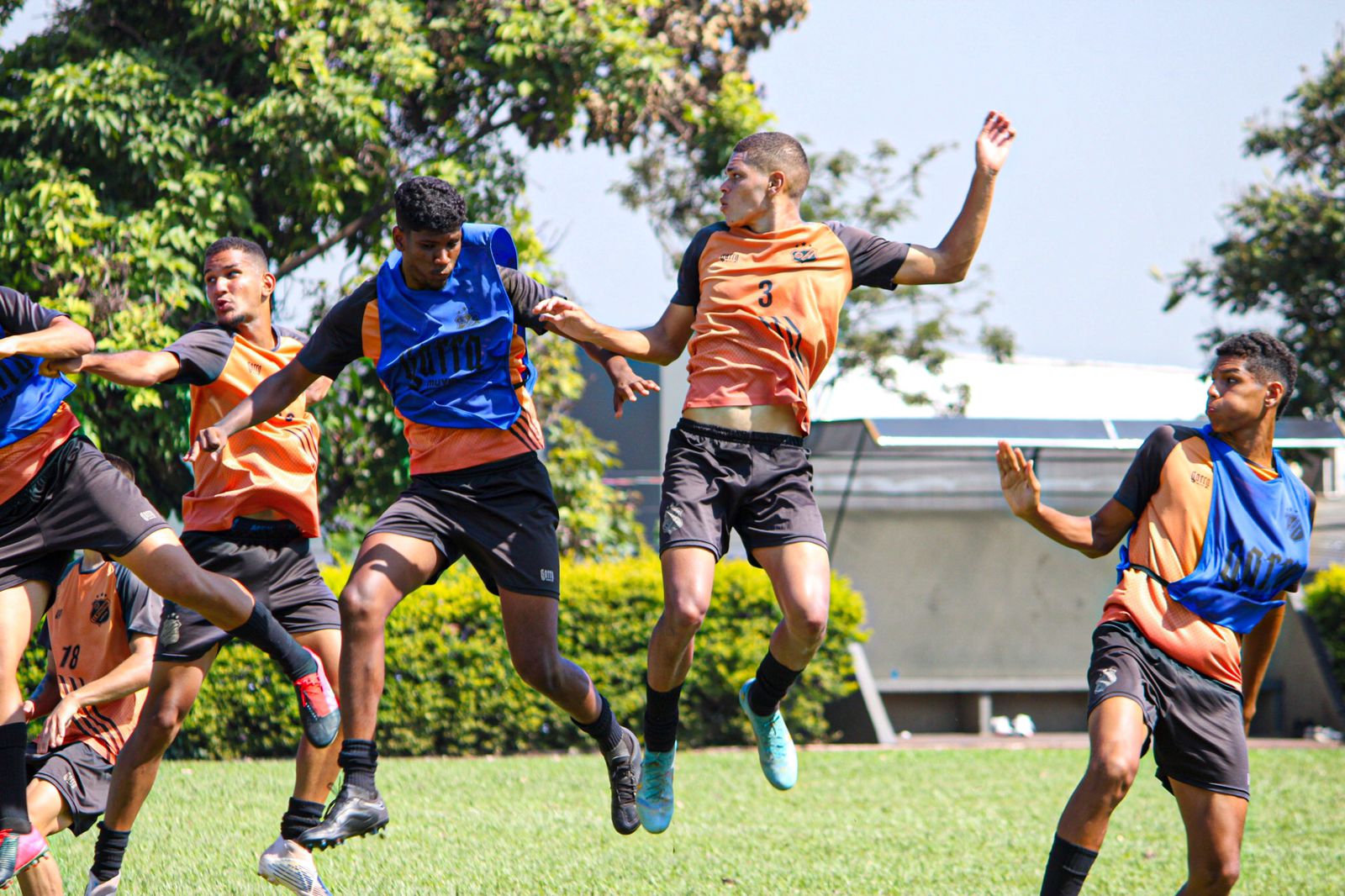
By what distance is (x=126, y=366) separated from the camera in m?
5.36

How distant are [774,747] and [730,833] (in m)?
2.94

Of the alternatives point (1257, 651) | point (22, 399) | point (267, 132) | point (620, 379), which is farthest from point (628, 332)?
point (267, 132)

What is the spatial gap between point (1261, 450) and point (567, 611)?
8.56 m

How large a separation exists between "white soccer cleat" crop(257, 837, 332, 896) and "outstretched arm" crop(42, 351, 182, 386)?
1.90 m

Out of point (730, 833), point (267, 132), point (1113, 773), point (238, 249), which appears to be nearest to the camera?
point (1113, 773)

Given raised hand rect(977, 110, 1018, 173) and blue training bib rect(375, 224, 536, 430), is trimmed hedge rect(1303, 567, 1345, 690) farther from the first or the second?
blue training bib rect(375, 224, 536, 430)

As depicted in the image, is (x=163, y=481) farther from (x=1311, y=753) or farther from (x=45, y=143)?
(x=1311, y=753)

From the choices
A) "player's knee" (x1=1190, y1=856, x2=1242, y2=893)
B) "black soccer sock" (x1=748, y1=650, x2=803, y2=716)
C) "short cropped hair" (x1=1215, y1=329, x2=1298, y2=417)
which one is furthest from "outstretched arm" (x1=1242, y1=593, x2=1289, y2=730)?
"black soccer sock" (x1=748, y1=650, x2=803, y2=716)

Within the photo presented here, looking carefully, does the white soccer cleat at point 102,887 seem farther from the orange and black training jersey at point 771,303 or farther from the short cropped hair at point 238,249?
the orange and black training jersey at point 771,303

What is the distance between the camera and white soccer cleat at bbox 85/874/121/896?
587 cm

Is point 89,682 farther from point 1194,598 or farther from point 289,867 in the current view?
point 1194,598

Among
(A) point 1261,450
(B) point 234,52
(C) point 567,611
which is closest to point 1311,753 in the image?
(C) point 567,611

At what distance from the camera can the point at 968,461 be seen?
1590cm

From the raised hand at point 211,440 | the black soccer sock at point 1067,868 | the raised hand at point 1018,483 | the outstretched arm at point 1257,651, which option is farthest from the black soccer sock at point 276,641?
the outstretched arm at point 1257,651
